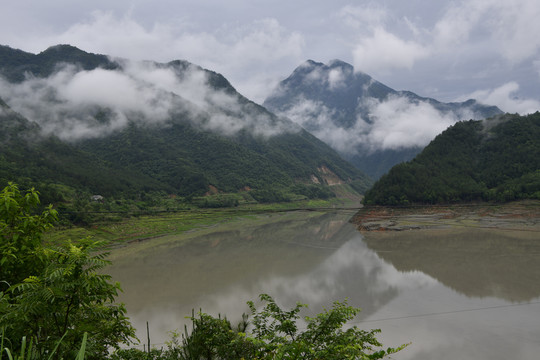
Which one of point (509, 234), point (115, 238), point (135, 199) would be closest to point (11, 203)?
point (115, 238)

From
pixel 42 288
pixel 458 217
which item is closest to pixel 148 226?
pixel 458 217

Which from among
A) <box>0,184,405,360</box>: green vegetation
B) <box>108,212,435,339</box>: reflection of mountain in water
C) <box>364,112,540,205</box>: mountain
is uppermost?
<box>364,112,540,205</box>: mountain

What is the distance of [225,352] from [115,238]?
157 ft

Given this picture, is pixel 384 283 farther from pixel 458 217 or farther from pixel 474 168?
pixel 474 168

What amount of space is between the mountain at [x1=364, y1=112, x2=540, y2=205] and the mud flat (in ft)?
7.46

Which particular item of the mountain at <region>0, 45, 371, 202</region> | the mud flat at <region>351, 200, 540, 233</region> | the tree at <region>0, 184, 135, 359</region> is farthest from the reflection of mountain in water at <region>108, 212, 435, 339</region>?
the mountain at <region>0, 45, 371, 202</region>

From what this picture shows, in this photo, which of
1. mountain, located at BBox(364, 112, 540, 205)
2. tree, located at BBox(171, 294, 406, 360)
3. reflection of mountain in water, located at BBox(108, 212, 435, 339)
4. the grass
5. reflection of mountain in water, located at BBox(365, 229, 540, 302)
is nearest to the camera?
tree, located at BBox(171, 294, 406, 360)

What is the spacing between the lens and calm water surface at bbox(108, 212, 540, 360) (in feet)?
51.3

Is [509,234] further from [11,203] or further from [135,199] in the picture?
[135,199]

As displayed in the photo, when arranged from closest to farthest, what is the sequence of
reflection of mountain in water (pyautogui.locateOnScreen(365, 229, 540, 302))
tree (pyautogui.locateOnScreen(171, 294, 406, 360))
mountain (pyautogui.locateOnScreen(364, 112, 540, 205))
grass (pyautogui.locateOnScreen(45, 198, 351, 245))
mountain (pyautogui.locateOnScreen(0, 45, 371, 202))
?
tree (pyautogui.locateOnScreen(171, 294, 406, 360))
reflection of mountain in water (pyautogui.locateOnScreen(365, 229, 540, 302))
grass (pyautogui.locateOnScreen(45, 198, 351, 245))
mountain (pyautogui.locateOnScreen(364, 112, 540, 205))
mountain (pyautogui.locateOnScreen(0, 45, 371, 202))

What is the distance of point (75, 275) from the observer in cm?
389

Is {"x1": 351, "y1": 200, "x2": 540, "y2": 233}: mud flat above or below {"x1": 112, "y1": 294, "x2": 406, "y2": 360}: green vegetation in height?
below

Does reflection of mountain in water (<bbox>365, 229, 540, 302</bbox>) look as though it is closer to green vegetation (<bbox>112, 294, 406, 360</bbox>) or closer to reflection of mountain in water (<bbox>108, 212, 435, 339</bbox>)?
reflection of mountain in water (<bbox>108, 212, 435, 339</bbox>)

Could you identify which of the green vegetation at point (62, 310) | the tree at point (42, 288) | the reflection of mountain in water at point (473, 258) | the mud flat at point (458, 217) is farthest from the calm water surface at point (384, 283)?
the tree at point (42, 288)
